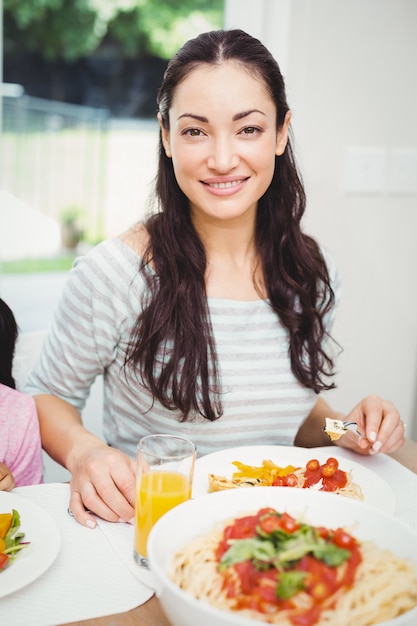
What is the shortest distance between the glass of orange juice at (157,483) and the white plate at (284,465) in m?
0.16

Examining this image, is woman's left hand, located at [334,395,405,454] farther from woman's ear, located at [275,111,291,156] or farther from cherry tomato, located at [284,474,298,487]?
woman's ear, located at [275,111,291,156]

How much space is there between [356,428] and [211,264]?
44 cm

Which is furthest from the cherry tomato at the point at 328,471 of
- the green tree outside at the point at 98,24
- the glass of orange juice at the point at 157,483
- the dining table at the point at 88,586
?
the green tree outside at the point at 98,24

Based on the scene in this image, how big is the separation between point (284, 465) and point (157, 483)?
1.14 feet

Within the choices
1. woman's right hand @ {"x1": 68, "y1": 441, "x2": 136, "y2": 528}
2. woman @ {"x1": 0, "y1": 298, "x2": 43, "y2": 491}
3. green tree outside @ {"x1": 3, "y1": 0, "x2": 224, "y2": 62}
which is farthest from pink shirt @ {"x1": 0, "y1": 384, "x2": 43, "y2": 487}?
green tree outside @ {"x1": 3, "y1": 0, "x2": 224, "y2": 62}

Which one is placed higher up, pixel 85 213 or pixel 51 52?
pixel 51 52

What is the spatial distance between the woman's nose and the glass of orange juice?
0.55 meters

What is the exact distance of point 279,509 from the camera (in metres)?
0.90

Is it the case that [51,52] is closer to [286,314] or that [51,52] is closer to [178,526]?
[286,314]

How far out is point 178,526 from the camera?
0.85 m

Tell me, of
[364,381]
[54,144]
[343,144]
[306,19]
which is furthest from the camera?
[54,144]

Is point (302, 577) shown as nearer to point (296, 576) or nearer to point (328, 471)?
point (296, 576)

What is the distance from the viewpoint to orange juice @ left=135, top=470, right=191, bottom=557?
914 millimetres

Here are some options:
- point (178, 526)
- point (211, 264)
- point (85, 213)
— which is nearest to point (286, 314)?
point (211, 264)
